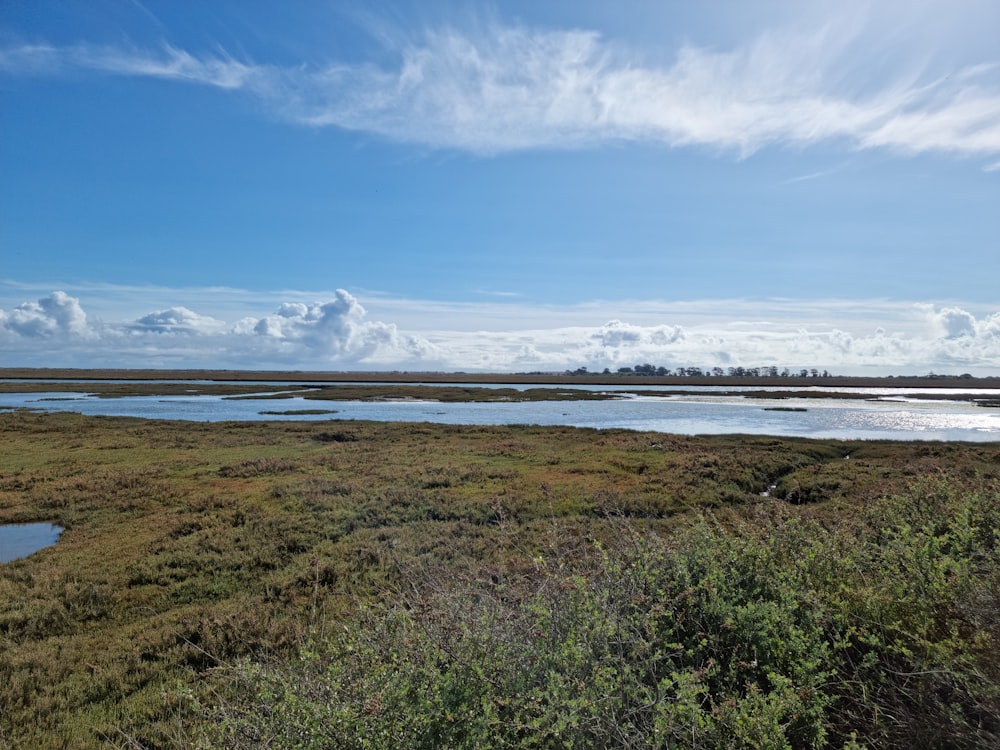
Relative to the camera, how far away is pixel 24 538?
15.4 m

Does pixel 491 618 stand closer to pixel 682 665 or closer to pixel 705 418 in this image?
pixel 682 665

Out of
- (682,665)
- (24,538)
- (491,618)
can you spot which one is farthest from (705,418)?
(491,618)

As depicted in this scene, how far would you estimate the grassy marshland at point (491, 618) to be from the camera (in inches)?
152

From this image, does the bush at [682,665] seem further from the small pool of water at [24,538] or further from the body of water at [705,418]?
the body of water at [705,418]

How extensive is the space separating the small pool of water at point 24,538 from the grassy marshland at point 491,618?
21.6 inches

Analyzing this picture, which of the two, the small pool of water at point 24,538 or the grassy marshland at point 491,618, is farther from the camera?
the small pool of water at point 24,538

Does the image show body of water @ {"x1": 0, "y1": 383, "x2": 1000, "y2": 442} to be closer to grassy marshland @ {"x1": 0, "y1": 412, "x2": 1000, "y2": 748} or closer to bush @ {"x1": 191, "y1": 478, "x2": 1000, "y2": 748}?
grassy marshland @ {"x1": 0, "y1": 412, "x2": 1000, "y2": 748}

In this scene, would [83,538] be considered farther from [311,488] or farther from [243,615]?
[243,615]

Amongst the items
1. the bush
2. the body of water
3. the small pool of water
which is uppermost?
the bush

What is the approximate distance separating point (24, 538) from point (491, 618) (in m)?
17.6

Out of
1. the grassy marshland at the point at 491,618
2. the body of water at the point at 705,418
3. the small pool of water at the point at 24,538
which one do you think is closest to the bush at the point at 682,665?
the grassy marshland at the point at 491,618

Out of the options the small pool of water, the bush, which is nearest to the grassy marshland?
the bush

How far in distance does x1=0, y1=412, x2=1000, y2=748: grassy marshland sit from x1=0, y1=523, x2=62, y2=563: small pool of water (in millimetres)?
548

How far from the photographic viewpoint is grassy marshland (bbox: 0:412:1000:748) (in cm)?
387
